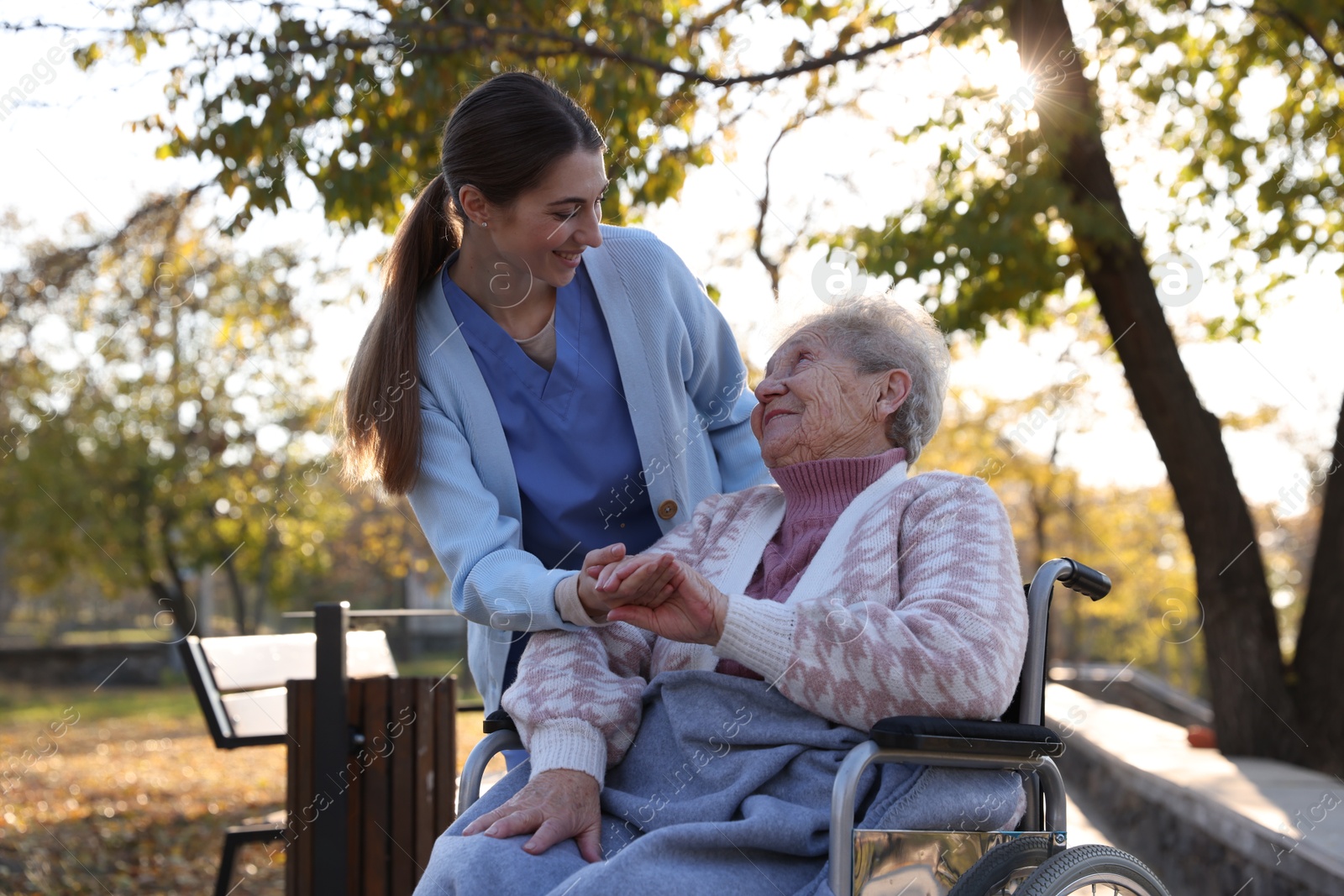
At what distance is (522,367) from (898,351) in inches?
29.1

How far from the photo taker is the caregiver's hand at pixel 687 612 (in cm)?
192

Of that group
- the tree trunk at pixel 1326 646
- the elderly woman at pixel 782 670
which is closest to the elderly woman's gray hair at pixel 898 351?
the elderly woman at pixel 782 670

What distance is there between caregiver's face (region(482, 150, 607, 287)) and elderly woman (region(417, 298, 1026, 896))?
0.46 m

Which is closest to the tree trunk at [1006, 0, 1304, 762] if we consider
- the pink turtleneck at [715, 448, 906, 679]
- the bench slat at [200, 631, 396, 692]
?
the bench slat at [200, 631, 396, 692]

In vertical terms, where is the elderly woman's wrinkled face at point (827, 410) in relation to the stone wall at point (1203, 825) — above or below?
above

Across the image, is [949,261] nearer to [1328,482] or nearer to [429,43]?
[1328,482]

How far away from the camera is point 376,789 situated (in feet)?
12.0

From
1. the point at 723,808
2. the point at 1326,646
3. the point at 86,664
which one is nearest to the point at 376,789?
the point at 723,808

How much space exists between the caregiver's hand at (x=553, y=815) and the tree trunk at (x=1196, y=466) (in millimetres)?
5583

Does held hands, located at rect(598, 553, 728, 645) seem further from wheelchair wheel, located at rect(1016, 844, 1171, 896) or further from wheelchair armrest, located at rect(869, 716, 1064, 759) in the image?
wheelchair wheel, located at rect(1016, 844, 1171, 896)

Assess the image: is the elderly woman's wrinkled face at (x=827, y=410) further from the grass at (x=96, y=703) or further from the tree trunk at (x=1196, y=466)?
the grass at (x=96, y=703)

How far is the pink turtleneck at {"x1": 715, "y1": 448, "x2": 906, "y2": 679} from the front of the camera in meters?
2.25

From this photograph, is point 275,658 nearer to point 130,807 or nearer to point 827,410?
point 827,410

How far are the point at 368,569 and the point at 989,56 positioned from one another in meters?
34.7
